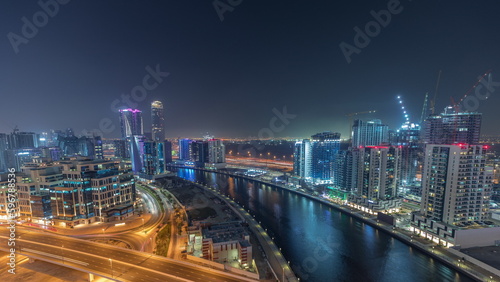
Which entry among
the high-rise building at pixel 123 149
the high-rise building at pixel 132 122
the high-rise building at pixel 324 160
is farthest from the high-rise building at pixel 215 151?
the high-rise building at pixel 132 122

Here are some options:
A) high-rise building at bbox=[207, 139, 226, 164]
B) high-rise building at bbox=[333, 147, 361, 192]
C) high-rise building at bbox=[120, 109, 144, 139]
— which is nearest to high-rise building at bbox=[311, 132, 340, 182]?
high-rise building at bbox=[333, 147, 361, 192]

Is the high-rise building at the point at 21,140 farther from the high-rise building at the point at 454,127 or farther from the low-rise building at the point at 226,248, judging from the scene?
Result: the high-rise building at the point at 454,127

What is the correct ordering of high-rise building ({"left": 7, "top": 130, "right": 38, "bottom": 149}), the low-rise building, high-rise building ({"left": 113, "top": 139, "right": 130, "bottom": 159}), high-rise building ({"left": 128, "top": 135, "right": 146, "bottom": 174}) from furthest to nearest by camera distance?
high-rise building ({"left": 113, "top": 139, "right": 130, "bottom": 159}) → high-rise building ({"left": 128, "top": 135, "right": 146, "bottom": 174}) → high-rise building ({"left": 7, "top": 130, "right": 38, "bottom": 149}) → the low-rise building

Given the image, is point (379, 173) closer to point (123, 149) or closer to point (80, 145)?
point (80, 145)

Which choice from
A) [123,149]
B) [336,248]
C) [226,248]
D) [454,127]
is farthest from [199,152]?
[454,127]

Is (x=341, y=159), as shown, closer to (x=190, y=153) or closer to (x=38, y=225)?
(x=38, y=225)

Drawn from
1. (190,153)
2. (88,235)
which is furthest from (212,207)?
(190,153)

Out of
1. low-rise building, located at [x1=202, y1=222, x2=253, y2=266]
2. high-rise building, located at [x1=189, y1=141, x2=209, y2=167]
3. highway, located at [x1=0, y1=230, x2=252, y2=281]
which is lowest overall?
low-rise building, located at [x1=202, y1=222, x2=253, y2=266]

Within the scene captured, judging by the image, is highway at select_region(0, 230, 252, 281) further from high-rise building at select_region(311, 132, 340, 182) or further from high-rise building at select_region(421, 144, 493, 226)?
high-rise building at select_region(311, 132, 340, 182)
